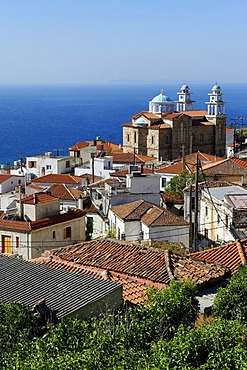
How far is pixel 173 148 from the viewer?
2430 inches

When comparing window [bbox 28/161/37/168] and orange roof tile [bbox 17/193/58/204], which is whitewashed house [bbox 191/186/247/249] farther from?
window [bbox 28/161/37/168]

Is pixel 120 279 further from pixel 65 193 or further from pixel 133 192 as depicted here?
pixel 65 193

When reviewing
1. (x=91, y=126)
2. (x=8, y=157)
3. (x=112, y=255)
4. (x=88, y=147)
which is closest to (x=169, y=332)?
(x=112, y=255)

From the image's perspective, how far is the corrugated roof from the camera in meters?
12.2

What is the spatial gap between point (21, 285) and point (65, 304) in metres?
1.22

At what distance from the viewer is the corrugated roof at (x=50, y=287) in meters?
12.2

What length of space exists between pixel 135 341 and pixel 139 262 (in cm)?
634

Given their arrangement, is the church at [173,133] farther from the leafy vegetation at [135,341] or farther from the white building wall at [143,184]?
the leafy vegetation at [135,341]

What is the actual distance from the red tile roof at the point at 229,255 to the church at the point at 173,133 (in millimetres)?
41007

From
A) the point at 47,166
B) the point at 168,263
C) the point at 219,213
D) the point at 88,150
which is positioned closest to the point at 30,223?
the point at 219,213

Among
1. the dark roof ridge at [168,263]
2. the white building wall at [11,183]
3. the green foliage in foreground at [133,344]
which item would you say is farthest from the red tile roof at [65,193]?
the green foliage in foreground at [133,344]

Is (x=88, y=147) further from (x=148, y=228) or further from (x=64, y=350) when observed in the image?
(x=64, y=350)

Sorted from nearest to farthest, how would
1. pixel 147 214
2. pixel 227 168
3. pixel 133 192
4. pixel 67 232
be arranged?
pixel 147 214
pixel 67 232
pixel 133 192
pixel 227 168

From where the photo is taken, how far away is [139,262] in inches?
646
